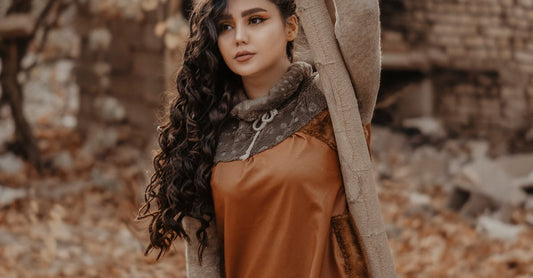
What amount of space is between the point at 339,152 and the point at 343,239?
262 millimetres

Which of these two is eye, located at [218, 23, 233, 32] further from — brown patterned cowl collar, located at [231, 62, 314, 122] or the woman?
brown patterned cowl collar, located at [231, 62, 314, 122]

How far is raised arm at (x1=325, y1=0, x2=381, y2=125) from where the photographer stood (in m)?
1.56

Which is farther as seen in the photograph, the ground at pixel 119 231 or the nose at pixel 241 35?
the ground at pixel 119 231

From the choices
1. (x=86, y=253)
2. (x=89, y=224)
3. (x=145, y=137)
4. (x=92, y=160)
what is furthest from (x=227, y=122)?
(x=145, y=137)

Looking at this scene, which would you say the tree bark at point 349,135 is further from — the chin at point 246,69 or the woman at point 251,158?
the chin at point 246,69

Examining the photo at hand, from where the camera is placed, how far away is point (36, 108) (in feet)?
37.8

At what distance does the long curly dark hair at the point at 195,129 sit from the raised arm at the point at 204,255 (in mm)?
29

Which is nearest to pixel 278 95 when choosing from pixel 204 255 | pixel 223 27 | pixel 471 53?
pixel 223 27

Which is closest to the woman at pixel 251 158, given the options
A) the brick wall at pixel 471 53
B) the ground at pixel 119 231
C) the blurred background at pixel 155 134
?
the blurred background at pixel 155 134

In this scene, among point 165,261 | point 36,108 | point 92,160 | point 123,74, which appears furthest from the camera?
point 36,108

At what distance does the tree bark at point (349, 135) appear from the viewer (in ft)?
5.38

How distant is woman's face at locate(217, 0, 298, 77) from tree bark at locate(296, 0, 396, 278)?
0.37 ft

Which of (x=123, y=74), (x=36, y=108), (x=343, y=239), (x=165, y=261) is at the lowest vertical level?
(x=36, y=108)

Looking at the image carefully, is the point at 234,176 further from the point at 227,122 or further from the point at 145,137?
the point at 145,137
